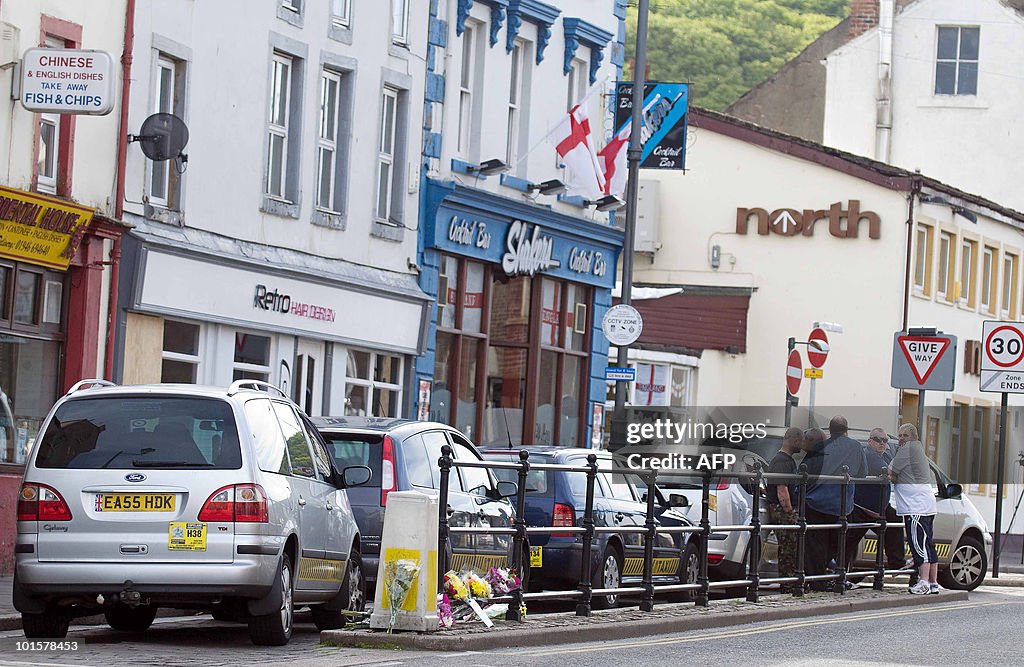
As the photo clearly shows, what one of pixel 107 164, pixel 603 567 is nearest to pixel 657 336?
pixel 107 164

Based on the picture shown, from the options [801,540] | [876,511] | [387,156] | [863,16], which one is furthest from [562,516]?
[863,16]

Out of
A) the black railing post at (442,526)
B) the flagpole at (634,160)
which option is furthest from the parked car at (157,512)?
the flagpole at (634,160)

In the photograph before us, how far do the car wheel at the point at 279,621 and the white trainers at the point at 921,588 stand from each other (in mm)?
10691

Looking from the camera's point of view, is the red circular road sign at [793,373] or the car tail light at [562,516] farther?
the red circular road sign at [793,373]

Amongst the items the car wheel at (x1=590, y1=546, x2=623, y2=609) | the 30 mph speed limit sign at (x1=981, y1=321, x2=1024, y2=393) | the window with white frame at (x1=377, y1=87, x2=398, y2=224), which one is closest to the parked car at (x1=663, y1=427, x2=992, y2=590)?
the car wheel at (x1=590, y1=546, x2=623, y2=609)

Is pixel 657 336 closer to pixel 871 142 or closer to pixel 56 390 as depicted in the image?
pixel 871 142

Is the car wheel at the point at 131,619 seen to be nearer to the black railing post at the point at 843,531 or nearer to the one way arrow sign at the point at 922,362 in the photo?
the black railing post at the point at 843,531

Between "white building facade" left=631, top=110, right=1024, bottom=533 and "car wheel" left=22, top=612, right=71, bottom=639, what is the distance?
31053 millimetres

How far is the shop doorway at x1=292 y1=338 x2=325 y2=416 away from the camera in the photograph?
89.6 ft

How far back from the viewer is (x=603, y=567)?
61.4ft

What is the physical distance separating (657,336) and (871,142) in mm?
13027

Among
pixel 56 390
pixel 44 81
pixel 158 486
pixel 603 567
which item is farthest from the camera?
pixel 56 390

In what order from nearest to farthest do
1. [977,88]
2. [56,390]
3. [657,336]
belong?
1. [56,390]
2. [657,336]
3. [977,88]

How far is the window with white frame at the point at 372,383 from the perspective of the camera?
2869cm
